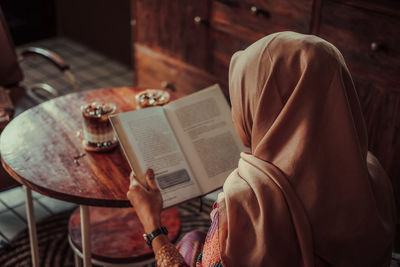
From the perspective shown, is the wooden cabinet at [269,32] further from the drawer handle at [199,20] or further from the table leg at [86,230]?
the table leg at [86,230]

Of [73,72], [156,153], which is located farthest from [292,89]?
[73,72]

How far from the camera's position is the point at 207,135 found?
165 cm

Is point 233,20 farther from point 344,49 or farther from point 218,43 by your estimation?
point 344,49

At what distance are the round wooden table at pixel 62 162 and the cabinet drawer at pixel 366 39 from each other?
0.96 meters

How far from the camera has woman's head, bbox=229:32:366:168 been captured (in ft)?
3.69

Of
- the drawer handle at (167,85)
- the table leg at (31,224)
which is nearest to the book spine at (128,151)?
the table leg at (31,224)

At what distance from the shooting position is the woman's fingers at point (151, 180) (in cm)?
148

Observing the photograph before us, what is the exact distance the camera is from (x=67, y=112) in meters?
2.01

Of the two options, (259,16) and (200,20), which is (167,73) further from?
(259,16)

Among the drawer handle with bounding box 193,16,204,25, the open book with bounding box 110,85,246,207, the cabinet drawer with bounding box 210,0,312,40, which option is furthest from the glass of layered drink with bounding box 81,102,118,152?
the drawer handle with bounding box 193,16,204,25

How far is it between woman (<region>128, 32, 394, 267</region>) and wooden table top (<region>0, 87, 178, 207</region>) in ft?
1.66

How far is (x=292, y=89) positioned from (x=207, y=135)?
1.72 ft

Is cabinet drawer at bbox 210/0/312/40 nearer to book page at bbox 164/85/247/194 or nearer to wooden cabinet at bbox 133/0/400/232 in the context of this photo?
wooden cabinet at bbox 133/0/400/232

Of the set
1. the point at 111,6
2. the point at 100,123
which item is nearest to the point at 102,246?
the point at 100,123
